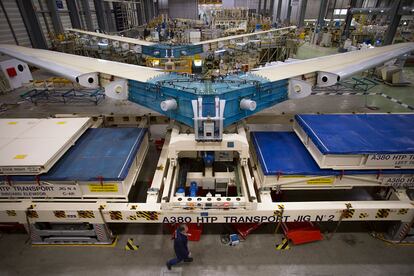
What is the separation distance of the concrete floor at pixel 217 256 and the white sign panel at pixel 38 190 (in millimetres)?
1005

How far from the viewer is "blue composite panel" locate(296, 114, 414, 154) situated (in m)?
3.46

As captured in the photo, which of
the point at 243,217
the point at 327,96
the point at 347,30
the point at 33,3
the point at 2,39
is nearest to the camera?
the point at 243,217

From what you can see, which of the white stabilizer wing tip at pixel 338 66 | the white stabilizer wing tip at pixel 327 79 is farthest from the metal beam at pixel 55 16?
the white stabilizer wing tip at pixel 327 79

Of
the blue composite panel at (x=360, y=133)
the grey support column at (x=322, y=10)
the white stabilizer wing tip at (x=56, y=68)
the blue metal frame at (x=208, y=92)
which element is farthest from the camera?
the grey support column at (x=322, y=10)

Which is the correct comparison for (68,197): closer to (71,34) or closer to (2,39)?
(2,39)

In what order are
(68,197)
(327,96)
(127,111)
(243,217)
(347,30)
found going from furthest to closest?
(347,30), (327,96), (127,111), (68,197), (243,217)

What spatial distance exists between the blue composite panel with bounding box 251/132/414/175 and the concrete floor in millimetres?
1254

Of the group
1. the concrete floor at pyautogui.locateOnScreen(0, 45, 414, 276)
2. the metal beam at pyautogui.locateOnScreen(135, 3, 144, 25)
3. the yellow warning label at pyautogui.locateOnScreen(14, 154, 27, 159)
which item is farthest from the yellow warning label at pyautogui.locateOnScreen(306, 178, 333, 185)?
the metal beam at pyautogui.locateOnScreen(135, 3, 144, 25)

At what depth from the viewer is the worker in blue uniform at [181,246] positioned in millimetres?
3143

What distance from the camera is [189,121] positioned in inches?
146

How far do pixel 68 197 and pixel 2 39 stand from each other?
1378 centimetres

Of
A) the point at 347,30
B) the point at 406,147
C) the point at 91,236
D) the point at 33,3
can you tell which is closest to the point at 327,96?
the point at 406,147

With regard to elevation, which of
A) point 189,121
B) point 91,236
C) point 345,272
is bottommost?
point 345,272

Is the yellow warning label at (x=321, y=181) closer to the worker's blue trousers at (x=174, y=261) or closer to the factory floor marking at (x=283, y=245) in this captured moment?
the factory floor marking at (x=283, y=245)
